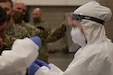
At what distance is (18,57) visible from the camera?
126cm

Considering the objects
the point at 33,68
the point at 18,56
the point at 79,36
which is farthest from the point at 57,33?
the point at 18,56

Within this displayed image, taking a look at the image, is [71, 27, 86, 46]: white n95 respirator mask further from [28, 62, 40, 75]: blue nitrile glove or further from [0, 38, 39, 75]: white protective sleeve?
[0, 38, 39, 75]: white protective sleeve

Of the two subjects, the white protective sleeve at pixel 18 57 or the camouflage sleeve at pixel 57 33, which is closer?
the white protective sleeve at pixel 18 57

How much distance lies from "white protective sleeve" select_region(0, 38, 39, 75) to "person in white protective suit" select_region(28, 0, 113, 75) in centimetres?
31

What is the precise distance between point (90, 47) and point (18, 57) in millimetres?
810

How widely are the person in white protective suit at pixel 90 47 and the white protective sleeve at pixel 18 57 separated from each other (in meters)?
0.31

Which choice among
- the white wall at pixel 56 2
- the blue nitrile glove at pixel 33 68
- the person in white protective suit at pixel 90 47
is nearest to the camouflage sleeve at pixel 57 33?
the person in white protective suit at pixel 90 47

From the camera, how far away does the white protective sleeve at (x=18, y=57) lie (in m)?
1.25

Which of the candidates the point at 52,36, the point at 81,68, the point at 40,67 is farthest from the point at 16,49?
the point at 52,36

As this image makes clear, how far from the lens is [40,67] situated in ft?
5.45

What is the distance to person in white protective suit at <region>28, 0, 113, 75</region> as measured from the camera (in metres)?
1.85

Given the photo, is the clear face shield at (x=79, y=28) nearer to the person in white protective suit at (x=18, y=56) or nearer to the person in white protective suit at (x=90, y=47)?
the person in white protective suit at (x=90, y=47)

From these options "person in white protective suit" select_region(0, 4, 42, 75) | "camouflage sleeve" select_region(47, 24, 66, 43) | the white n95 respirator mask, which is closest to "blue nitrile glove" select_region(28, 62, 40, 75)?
"person in white protective suit" select_region(0, 4, 42, 75)

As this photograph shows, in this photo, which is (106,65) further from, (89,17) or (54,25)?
(54,25)
